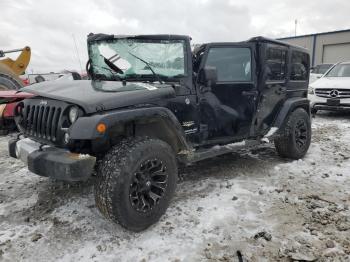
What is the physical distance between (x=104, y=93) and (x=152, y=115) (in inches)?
19.2

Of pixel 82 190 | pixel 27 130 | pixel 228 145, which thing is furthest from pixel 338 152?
pixel 27 130

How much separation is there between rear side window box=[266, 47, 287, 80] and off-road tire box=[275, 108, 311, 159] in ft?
2.10

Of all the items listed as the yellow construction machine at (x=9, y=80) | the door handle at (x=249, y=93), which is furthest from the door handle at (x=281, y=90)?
the yellow construction machine at (x=9, y=80)

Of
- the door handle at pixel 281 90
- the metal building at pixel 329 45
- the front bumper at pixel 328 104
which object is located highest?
the metal building at pixel 329 45

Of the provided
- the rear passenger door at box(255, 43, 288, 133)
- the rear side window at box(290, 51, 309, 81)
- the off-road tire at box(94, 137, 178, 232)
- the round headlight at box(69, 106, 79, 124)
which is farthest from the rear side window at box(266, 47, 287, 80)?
the round headlight at box(69, 106, 79, 124)

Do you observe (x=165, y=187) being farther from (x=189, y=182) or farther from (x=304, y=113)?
(x=304, y=113)

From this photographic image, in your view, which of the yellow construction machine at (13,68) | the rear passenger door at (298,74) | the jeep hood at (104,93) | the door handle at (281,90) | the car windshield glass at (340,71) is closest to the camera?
the jeep hood at (104,93)

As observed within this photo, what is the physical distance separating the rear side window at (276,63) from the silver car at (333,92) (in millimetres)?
4729

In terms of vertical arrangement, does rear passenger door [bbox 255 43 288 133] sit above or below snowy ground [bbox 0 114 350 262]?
above

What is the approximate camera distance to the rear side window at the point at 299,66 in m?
5.17

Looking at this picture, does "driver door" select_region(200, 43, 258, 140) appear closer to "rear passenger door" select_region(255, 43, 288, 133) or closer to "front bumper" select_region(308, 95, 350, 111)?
"rear passenger door" select_region(255, 43, 288, 133)

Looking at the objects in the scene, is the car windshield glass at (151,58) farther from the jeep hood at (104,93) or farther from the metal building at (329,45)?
the metal building at (329,45)

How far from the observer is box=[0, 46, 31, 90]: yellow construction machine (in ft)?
30.7

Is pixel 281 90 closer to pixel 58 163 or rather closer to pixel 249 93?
pixel 249 93
